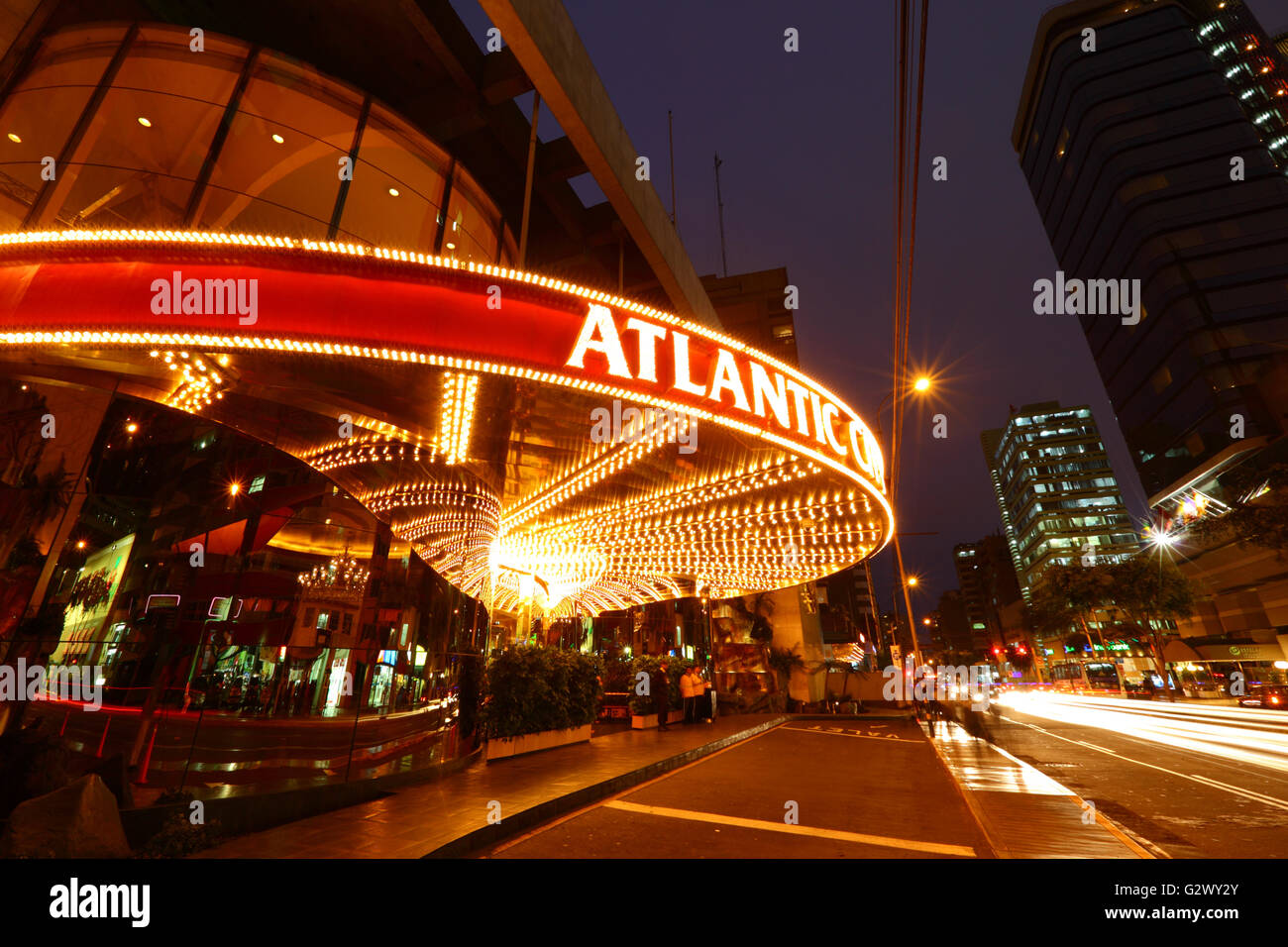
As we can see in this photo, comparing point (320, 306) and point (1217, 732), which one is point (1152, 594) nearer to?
point (1217, 732)

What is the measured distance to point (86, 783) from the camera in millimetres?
5004

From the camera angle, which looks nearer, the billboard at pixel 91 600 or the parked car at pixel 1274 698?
the billboard at pixel 91 600

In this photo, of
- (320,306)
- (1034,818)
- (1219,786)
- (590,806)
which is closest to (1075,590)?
(1219,786)

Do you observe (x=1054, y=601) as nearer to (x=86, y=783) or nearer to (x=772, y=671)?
(x=772, y=671)

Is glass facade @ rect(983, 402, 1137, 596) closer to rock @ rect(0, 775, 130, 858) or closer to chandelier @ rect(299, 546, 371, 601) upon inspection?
chandelier @ rect(299, 546, 371, 601)

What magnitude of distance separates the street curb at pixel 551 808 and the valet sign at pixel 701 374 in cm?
524

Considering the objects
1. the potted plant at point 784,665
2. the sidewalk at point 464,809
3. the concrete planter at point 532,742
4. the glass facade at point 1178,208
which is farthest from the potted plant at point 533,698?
the glass facade at point 1178,208

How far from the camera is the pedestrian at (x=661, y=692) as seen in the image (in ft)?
64.2

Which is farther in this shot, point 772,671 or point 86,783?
point 772,671

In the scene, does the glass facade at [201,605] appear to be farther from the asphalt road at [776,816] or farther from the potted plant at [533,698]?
the asphalt road at [776,816]

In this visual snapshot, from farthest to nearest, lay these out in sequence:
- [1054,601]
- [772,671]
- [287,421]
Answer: [1054,601]
[772,671]
[287,421]

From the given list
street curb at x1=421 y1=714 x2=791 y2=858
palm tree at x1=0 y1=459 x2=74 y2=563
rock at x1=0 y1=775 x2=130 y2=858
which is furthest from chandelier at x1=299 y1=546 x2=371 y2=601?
street curb at x1=421 y1=714 x2=791 y2=858

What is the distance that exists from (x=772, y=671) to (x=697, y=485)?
25458mm
